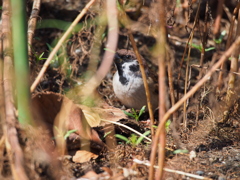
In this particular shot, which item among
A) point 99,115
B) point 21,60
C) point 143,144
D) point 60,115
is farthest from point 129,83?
point 21,60

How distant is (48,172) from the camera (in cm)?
214

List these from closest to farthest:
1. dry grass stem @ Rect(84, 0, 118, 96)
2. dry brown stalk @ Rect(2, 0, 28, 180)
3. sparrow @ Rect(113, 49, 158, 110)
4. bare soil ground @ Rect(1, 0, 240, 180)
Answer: dry brown stalk @ Rect(2, 0, 28, 180)
dry grass stem @ Rect(84, 0, 118, 96)
bare soil ground @ Rect(1, 0, 240, 180)
sparrow @ Rect(113, 49, 158, 110)

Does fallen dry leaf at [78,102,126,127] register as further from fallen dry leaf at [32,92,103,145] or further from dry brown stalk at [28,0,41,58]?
dry brown stalk at [28,0,41,58]

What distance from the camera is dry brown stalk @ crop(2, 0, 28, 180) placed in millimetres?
1724

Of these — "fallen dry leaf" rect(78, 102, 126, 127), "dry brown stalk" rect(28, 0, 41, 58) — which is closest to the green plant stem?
"fallen dry leaf" rect(78, 102, 126, 127)

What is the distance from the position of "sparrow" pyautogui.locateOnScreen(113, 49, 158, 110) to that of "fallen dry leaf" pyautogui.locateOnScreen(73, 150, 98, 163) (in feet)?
4.44

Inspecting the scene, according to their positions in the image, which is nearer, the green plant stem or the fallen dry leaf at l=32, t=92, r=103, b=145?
the green plant stem

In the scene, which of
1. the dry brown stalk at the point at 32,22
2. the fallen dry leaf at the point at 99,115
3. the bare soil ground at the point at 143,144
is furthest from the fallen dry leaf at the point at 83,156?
the dry brown stalk at the point at 32,22

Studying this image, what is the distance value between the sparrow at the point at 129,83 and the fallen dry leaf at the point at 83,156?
1.35 metres

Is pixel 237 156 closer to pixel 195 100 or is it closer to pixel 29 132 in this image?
pixel 195 100

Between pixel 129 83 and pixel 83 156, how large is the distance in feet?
4.89

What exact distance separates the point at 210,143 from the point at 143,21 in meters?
2.56

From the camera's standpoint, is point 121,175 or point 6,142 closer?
point 6,142

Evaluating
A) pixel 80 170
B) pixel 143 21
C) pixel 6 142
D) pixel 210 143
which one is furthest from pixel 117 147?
pixel 143 21
